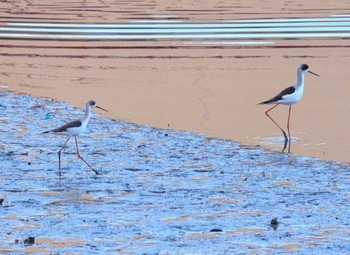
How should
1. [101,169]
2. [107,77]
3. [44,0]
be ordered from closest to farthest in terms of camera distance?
[101,169] → [107,77] → [44,0]

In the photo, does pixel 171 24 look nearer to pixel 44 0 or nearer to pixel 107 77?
pixel 107 77

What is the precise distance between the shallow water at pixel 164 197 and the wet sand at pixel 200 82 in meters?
1.30

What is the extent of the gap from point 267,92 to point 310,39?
8.94 m

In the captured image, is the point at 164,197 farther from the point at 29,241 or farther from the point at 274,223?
the point at 29,241

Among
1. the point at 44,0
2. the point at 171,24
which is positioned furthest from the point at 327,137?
the point at 44,0

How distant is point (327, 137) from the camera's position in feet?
50.5

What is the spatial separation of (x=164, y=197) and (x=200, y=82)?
34.1 ft

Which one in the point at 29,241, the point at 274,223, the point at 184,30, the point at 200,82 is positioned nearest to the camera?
the point at 29,241

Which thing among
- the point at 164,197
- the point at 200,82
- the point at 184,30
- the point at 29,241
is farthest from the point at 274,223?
the point at 184,30

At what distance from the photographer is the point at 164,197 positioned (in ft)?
36.3

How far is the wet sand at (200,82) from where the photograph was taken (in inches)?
646

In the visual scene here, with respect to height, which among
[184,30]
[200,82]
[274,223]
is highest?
[184,30]

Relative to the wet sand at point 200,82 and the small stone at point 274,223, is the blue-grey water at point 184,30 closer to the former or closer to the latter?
the wet sand at point 200,82

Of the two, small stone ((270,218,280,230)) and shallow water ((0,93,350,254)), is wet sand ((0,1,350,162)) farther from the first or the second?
small stone ((270,218,280,230))
